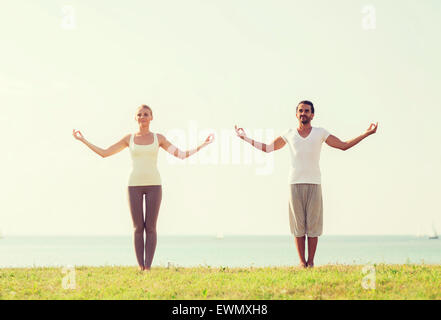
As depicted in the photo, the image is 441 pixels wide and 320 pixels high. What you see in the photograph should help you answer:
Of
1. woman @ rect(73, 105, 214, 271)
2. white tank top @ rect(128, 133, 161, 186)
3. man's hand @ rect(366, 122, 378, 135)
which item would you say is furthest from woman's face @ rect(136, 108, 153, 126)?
man's hand @ rect(366, 122, 378, 135)

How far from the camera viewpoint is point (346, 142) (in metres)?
10.3

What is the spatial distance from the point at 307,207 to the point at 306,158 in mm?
927

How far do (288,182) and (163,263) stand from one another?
3.18m

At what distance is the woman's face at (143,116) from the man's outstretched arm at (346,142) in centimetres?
348

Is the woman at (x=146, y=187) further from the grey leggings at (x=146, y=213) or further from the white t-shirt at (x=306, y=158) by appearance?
the white t-shirt at (x=306, y=158)

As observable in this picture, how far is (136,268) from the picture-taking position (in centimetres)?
1057

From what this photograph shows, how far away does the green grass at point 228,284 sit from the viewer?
793 cm

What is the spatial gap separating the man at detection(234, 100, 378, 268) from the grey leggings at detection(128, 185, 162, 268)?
2.02 m

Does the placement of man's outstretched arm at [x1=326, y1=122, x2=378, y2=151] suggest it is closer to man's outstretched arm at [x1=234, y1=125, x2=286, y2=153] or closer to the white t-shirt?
the white t-shirt

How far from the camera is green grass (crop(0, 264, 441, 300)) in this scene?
793cm

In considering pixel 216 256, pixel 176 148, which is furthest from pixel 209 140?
pixel 216 256

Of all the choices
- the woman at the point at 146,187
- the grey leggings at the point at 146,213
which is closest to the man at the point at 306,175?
the woman at the point at 146,187
